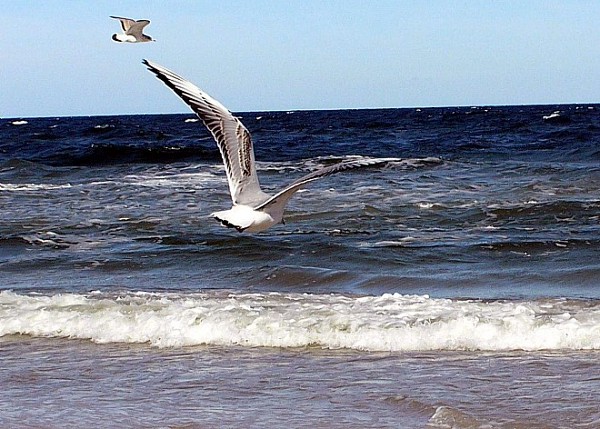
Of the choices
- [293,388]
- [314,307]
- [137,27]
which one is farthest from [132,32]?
[293,388]

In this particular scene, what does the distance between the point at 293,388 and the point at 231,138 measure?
1430mm

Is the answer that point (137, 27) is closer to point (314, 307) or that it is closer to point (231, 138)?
point (314, 307)

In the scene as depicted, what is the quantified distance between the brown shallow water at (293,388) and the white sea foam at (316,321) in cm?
22

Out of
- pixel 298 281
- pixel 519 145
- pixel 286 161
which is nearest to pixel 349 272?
pixel 298 281

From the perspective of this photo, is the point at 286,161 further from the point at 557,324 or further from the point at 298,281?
the point at 557,324

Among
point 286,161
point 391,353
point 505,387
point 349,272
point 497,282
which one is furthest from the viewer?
point 286,161

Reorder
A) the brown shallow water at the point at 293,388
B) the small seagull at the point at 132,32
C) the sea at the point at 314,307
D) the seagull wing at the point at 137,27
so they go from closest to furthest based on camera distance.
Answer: the brown shallow water at the point at 293,388 → the sea at the point at 314,307 → the small seagull at the point at 132,32 → the seagull wing at the point at 137,27

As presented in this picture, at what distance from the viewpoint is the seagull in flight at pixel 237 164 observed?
5949 millimetres

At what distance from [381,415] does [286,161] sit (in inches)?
930

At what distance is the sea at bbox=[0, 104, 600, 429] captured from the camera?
5.79 meters

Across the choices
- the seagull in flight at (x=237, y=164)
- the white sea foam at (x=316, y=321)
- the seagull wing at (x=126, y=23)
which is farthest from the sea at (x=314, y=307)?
the seagull wing at (x=126, y=23)

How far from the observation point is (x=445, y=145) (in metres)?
33.2

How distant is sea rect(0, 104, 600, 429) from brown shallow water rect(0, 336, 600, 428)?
0.06 ft

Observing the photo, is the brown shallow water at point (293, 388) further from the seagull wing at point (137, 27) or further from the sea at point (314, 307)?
the seagull wing at point (137, 27)
